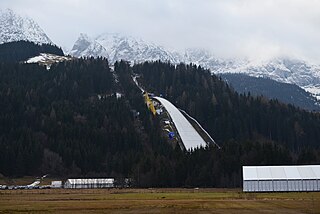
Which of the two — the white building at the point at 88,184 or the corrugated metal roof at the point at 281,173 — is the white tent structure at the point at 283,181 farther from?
the white building at the point at 88,184

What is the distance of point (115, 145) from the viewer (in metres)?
186

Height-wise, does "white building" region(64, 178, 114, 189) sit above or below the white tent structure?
below

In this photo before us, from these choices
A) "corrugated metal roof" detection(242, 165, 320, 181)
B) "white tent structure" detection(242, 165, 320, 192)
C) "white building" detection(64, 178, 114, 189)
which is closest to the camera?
"white tent structure" detection(242, 165, 320, 192)

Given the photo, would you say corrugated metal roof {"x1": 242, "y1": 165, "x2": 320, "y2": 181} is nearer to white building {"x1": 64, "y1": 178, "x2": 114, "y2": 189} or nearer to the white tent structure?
the white tent structure

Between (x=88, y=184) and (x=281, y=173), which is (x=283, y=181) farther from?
(x=88, y=184)

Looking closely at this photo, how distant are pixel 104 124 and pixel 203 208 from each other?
13586cm

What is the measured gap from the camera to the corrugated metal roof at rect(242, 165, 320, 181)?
109 m

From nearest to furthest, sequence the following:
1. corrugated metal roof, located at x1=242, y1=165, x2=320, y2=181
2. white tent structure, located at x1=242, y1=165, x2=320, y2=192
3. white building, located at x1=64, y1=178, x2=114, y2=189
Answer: white tent structure, located at x1=242, y1=165, x2=320, y2=192 → corrugated metal roof, located at x1=242, y1=165, x2=320, y2=181 → white building, located at x1=64, y1=178, x2=114, y2=189

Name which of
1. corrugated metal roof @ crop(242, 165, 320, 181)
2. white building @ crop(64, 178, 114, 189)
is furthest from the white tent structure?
white building @ crop(64, 178, 114, 189)

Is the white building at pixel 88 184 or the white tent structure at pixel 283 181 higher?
the white tent structure at pixel 283 181

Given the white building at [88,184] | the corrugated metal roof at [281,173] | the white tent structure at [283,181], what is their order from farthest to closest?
the white building at [88,184]
the corrugated metal roof at [281,173]
the white tent structure at [283,181]

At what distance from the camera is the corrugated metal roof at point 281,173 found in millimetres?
108688

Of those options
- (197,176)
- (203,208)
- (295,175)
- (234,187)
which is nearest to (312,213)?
(203,208)

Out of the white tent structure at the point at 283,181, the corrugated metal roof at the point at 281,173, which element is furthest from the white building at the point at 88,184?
the white tent structure at the point at 283,181
